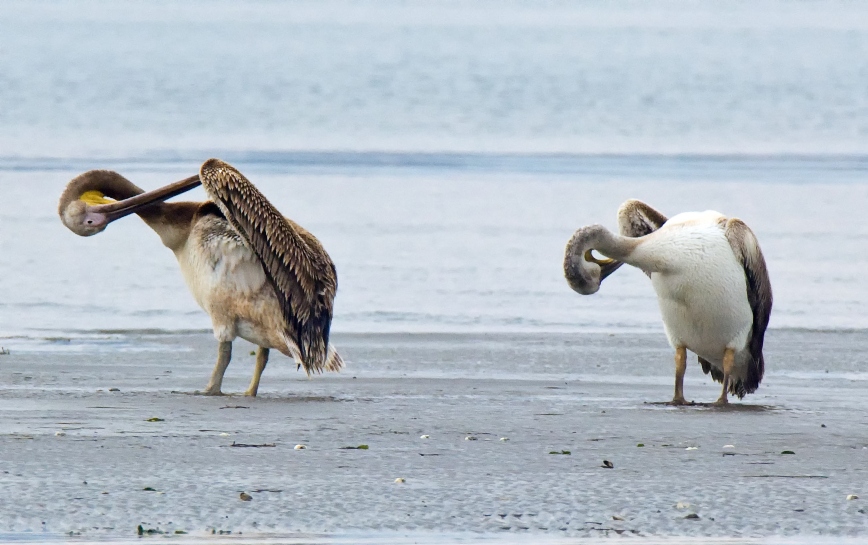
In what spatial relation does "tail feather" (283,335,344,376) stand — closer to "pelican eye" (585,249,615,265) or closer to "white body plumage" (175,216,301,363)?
"white body plumage" (175,216,301,363)

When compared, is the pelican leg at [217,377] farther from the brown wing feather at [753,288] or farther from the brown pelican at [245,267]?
the brown wing feather at [753,288]

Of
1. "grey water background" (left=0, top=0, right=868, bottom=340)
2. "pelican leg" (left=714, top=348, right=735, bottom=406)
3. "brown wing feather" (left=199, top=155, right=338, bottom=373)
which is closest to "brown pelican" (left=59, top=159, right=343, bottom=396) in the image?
"brown wing feather" (left=199, top=155, right=338, bottom=373)

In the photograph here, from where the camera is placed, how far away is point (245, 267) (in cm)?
1062

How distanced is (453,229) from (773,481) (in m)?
13.5

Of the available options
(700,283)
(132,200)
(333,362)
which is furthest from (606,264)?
(132,200)

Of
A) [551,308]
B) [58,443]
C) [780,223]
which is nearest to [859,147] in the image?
[780,223]

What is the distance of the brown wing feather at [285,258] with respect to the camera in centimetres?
1041

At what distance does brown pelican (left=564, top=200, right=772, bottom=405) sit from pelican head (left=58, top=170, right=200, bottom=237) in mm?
2597

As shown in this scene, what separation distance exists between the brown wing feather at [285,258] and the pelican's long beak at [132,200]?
0.31 metres

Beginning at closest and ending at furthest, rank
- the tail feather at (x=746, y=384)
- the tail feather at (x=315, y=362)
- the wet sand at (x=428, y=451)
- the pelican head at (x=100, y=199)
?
the wet sand at (x=428, y=451) < the tail feather at (x=315, y=362) < the tail feather at (x=746, y=384) < the pelican head at (x=100, y=199)

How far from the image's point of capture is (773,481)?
7.72 metres

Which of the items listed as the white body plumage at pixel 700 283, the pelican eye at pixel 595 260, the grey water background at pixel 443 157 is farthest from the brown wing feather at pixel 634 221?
the grey water background at pixel 443 157

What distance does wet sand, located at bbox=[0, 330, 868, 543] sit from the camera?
6906mm

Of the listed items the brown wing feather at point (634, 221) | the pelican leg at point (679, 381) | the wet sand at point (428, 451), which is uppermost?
the brown wing feather at point (634, 221)
